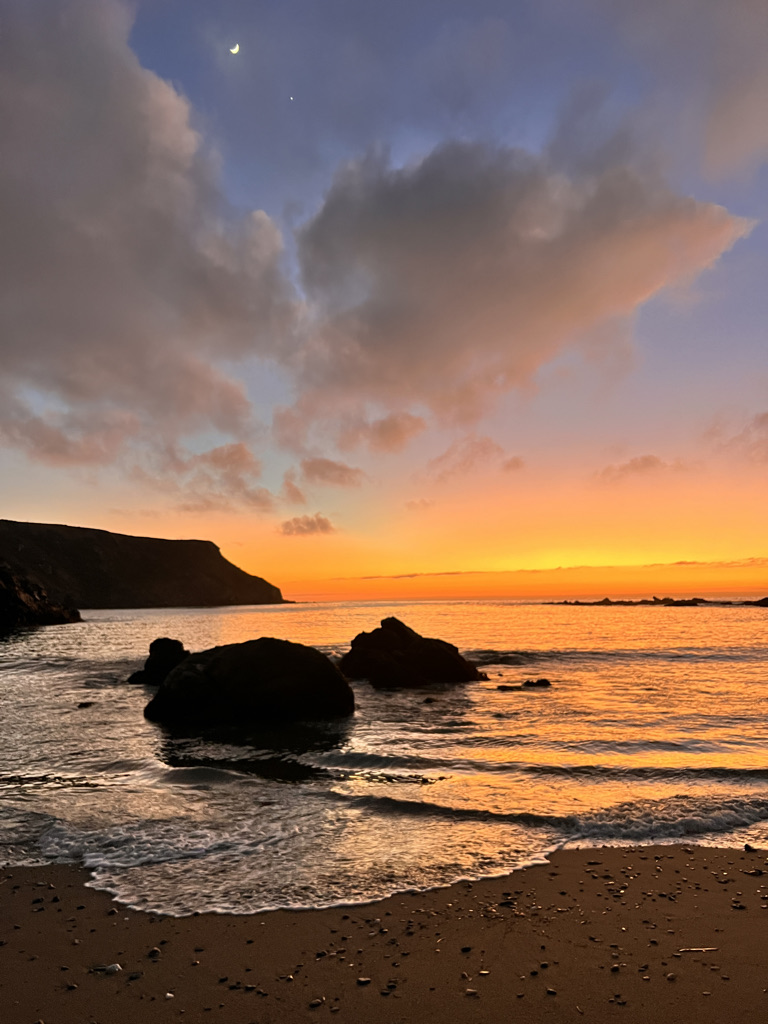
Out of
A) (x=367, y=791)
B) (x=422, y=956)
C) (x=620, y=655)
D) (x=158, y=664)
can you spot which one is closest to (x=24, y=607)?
(x=158, y=664)

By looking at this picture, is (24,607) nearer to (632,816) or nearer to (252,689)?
(252,689)

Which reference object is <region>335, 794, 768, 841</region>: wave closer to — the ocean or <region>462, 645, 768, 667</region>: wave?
the ocean

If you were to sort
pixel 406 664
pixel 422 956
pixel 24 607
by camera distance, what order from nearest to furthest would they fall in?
pixel 422 956 < pixel 406 664 < pixel 24 607

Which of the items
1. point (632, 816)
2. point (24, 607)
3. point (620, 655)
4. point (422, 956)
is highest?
point (24, 607)

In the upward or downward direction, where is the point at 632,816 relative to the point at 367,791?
upward

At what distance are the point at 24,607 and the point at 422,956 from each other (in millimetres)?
86458

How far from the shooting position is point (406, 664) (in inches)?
1088

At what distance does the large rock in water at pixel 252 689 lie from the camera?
56.7 ft

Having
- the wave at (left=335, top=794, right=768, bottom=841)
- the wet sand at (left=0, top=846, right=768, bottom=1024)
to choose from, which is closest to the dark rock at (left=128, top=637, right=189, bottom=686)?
the wave at (left=335, top=794, right=768, bottom=841)

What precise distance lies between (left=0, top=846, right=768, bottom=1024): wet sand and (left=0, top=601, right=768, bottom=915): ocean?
53cm

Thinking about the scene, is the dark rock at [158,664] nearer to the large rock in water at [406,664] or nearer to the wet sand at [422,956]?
the large rock in water at [406,664]

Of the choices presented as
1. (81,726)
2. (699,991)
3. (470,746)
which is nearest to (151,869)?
(699,991)

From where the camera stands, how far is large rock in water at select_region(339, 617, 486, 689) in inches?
1043

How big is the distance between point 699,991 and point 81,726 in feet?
55.4
